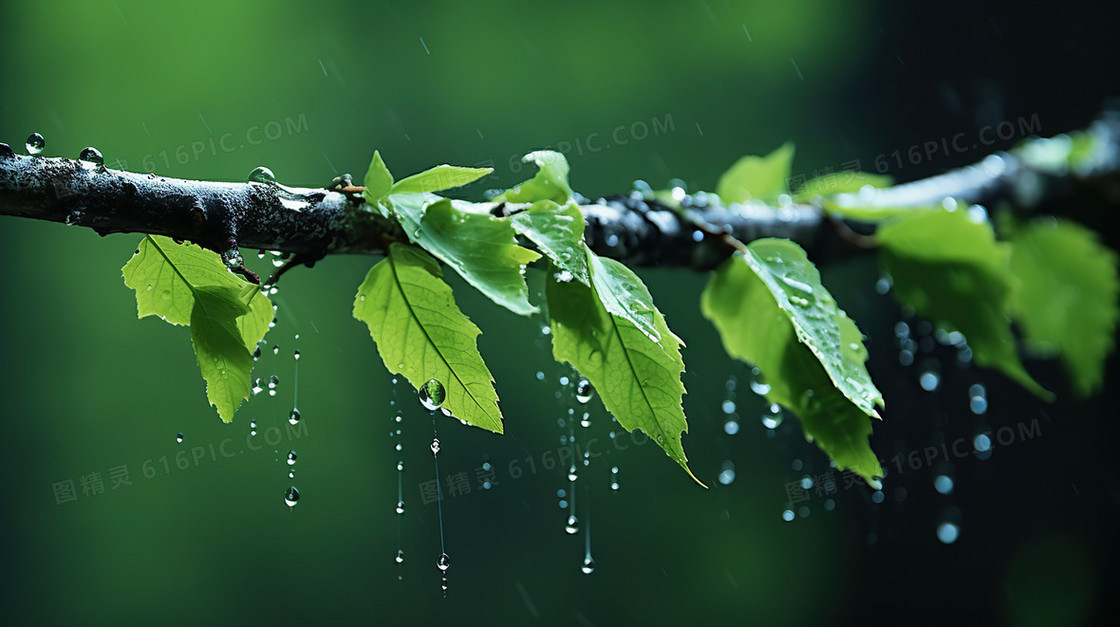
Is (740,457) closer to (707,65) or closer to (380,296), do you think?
(707,65)

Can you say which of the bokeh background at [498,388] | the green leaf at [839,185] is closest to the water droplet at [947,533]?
the bokeh background at [498,388]

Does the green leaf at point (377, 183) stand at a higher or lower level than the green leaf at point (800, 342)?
higher

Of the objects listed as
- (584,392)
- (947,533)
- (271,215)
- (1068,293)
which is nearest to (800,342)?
(584,392)

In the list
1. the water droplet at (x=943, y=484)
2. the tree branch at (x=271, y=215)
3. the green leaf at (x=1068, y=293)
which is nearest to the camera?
the tree branch at (x=271, y=215)

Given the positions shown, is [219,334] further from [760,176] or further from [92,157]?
[760,176]

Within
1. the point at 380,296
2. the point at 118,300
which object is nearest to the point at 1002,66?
the point at 380,296

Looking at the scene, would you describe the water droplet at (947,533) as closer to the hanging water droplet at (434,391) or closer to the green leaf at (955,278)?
the green leaf at (955,278)
